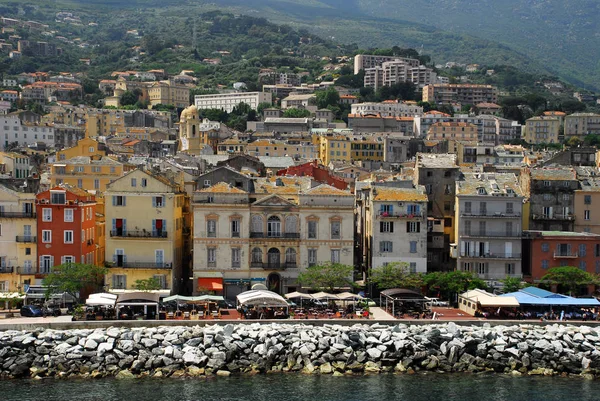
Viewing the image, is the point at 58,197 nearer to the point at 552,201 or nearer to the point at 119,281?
the point at 119,281

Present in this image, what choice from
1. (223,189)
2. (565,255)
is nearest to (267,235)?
(223,189)

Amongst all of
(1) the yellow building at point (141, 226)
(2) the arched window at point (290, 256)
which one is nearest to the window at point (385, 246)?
(2) the arched window at point (290, 256)

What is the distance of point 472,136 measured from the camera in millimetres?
154500

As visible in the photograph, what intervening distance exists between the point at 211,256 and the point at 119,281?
560cm

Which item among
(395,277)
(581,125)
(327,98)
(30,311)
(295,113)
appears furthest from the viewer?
(327,98)

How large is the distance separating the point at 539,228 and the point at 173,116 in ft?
436

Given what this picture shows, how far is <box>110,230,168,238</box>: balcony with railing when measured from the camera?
58.1 m

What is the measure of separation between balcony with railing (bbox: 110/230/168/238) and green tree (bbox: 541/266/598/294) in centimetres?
2371

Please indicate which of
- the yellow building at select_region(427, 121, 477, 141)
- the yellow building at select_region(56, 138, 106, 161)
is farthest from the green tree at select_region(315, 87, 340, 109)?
the yellow building at select_region(56, 138, 106, 161)

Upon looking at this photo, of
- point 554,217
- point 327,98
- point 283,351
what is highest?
point 327,98

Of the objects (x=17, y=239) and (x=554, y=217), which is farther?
(x=554, y=217)

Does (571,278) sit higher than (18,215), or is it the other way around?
(18,215)

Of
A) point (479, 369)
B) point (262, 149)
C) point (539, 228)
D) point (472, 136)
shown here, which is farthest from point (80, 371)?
point (472, 136)

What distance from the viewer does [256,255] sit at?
5838 cm
